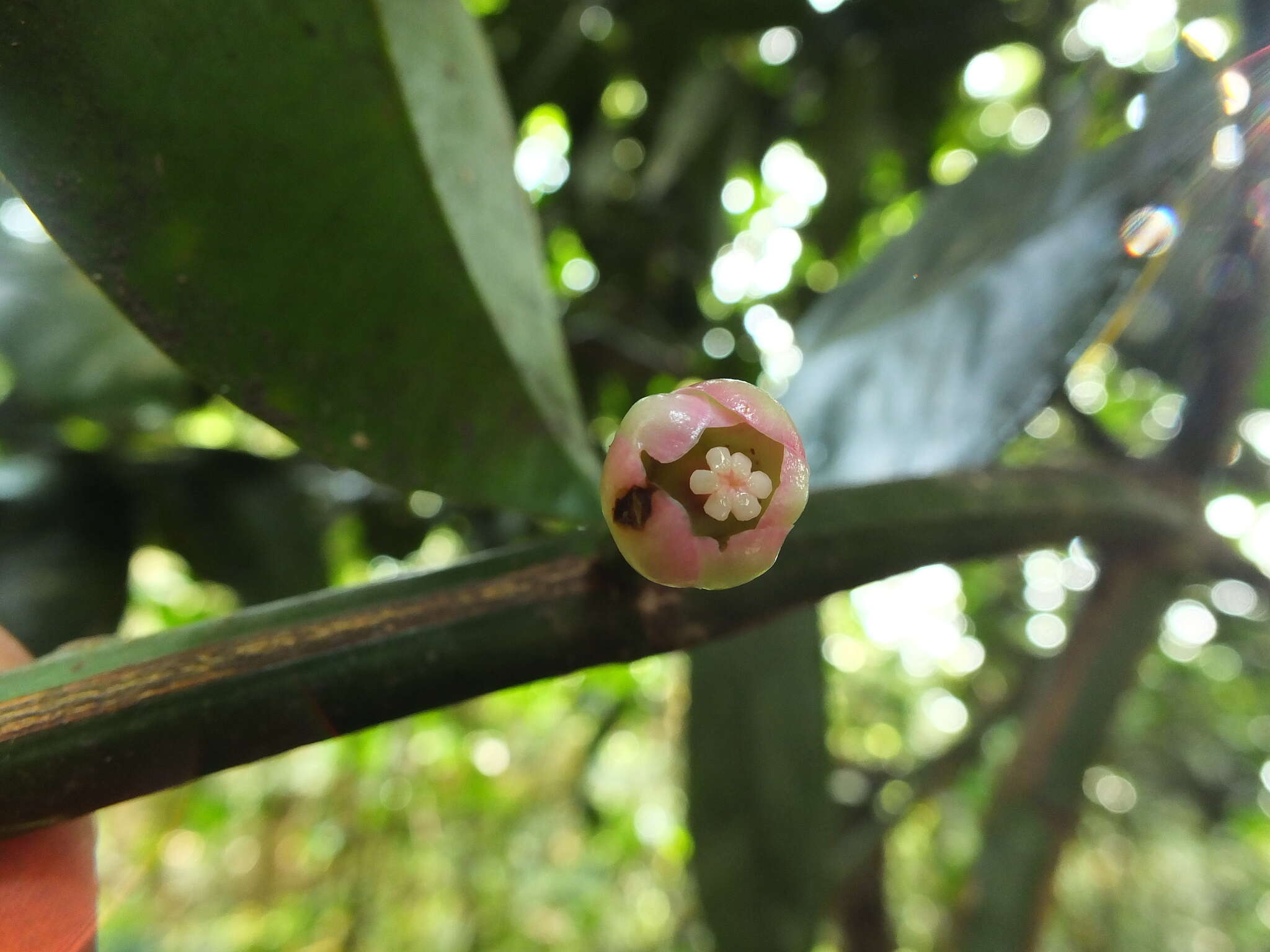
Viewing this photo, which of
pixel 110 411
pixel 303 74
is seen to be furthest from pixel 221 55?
pixel 110 411

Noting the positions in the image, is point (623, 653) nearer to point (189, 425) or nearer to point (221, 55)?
point (221, 55)

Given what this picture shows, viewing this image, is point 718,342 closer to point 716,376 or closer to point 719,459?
point 716,376

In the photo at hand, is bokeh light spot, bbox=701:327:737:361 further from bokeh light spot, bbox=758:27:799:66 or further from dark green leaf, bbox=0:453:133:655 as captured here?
dark green leaf, bbox=0:453:133:655

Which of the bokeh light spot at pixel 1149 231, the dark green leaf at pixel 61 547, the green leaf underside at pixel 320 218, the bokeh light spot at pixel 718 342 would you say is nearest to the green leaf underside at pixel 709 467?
the green leaf underside at pixel 320 218

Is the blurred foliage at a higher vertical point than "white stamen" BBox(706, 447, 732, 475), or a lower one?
lower

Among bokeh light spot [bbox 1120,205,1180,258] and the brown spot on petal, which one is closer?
the brown spot on petal

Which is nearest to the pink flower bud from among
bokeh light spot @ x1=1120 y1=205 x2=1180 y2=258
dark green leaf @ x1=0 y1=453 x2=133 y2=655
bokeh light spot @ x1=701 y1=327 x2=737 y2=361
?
bokeh light spot @ x1=1120 y1=205 x2=1180 y2=258

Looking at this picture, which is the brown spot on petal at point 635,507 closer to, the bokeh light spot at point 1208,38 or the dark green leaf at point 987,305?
the dark green leaf at point 987,305
